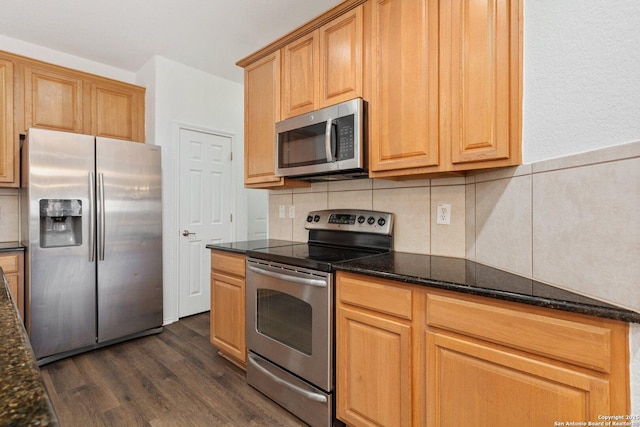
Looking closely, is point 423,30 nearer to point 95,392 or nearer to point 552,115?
point 552,115

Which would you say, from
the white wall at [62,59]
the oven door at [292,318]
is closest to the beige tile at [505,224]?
the oven door at [292,318]

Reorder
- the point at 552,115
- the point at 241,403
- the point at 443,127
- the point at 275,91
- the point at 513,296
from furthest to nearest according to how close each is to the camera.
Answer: the point at 275,91
the point at 241,403
the point at 443,127
the point at 552,115
the point at 513,296

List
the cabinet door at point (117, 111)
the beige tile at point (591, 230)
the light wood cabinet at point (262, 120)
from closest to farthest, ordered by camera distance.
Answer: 1. the beige tile at point (591, 230)
2. the light wood cabinet at point (262, 120)
3. the cabinet door at point (117, 111)

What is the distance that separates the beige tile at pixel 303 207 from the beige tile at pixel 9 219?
253 centimetres

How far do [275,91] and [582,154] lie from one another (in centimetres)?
187

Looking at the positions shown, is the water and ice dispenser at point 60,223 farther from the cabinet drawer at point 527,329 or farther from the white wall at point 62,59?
the cabinet drawer at point 527,329

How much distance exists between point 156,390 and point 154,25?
277cm

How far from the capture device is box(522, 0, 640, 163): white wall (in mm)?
953

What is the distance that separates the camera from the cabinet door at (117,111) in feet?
9.91

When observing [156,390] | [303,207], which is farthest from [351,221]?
[156,390]

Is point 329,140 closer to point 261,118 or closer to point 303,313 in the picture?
point 261,118

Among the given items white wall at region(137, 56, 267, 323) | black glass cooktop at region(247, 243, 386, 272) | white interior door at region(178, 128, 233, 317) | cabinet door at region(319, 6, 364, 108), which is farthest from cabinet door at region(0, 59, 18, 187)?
cabinet door at region(319, 6, 364, 108)

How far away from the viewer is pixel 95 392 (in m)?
2.03

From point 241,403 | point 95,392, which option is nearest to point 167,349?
point 95,392
